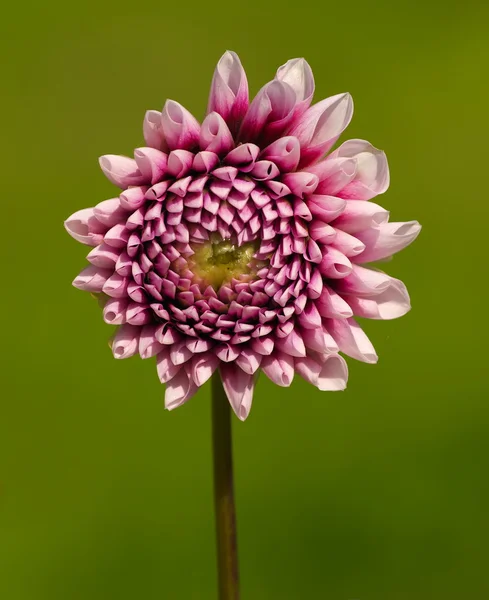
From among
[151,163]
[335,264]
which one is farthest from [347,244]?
[151,163]

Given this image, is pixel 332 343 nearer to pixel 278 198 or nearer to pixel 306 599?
pixel 278 198

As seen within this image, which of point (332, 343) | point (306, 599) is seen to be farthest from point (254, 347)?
point (306, 599)

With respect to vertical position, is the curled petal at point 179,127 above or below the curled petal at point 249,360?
above

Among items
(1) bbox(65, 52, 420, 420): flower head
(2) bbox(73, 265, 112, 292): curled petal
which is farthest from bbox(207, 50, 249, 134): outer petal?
(2) bbox(73, 265, 112, 292): curled petal

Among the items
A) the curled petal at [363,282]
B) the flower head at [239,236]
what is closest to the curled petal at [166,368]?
the flower head at [239,236]

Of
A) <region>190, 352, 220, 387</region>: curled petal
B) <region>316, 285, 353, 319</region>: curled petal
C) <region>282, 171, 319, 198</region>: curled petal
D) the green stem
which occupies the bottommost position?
the green stem

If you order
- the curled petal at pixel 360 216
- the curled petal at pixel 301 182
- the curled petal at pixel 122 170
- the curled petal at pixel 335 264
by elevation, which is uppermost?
the curled petal at pixel 122 170

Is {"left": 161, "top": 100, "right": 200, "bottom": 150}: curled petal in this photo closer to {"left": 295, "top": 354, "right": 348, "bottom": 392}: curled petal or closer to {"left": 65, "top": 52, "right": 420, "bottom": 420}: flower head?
{"left": 65, "top": 52, "right": 420, "bottom": 420}: flower head

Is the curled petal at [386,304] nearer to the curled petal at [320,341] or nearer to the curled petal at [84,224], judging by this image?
the curled petal at [320,341]
